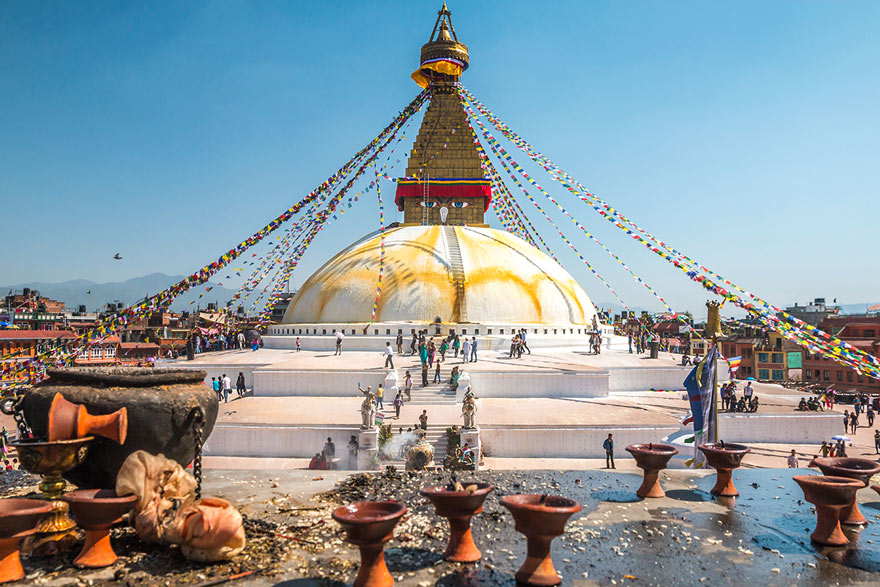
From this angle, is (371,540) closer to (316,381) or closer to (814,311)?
(316,381)

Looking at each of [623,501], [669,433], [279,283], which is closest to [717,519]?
[623,501]

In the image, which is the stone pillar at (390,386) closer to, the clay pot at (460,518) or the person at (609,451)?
the person at (609,451)

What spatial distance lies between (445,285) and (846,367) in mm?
28533

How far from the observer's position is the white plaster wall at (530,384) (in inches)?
627

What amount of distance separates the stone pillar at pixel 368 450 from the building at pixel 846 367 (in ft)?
107

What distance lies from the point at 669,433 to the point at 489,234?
1463cm

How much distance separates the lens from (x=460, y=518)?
4914 millimetres

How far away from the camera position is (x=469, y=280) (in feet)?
75.3

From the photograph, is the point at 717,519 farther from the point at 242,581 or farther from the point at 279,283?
the point at 279,283

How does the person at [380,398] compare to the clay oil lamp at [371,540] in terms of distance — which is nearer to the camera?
the clay oil lamp at [371,540]

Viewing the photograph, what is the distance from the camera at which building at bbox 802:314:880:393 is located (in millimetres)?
35953

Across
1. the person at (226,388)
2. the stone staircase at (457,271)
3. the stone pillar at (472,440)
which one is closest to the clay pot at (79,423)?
the stone pillar at (472,440)

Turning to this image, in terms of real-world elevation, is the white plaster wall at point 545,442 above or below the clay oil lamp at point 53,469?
below

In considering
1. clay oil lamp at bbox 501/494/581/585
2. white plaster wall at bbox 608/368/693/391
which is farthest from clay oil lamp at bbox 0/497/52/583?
white plaster wall at bbox 608/368/693/391
